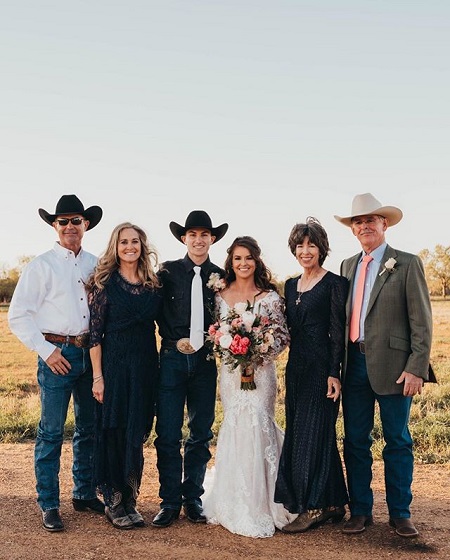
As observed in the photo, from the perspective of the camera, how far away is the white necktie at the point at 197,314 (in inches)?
238

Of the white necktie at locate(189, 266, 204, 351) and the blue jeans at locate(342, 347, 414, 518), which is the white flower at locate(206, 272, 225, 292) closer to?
the white necktie at locate(189, 266, 204, 351)

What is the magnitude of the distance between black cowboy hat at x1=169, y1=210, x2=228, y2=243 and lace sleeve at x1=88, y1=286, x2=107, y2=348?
0.94 m

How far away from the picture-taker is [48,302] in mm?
6281

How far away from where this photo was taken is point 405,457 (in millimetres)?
5988

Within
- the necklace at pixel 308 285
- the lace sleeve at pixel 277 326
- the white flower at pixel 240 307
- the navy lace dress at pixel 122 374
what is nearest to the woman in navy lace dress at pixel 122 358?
the navy lace dress at pixel 122 374

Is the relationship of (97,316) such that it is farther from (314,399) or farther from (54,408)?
(314,399)

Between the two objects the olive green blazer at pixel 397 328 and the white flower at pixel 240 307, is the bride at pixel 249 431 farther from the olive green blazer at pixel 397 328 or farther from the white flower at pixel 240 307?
the olive green blazer at pixel 397 328

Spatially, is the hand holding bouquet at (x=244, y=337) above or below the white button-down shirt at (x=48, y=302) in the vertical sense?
below

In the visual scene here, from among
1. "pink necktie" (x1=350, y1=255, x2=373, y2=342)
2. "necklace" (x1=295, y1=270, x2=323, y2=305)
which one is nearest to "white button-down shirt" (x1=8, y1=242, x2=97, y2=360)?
"necklace" (x1=295, y1=270, x2=323, y2=305)

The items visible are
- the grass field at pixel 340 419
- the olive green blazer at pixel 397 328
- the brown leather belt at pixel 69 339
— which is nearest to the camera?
the olive green blazer at pixel 397 328

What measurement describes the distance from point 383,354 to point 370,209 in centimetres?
125

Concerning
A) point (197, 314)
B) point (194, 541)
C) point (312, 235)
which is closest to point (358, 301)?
point (312, 235)

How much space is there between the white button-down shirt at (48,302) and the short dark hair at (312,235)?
75.6 inches

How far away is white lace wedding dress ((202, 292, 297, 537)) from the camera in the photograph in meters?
6.11
